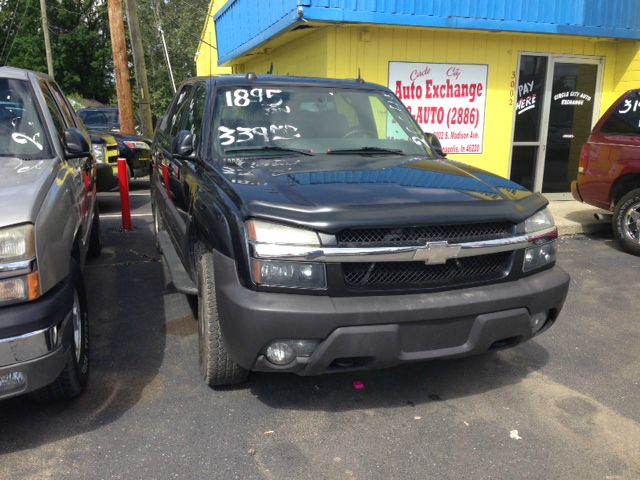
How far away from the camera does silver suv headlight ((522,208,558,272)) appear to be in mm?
3027

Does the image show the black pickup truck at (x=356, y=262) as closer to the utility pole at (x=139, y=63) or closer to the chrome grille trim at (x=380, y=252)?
the chrome grille trim at (x=380, y=252)

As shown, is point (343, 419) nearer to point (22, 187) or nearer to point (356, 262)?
point (356, 262)

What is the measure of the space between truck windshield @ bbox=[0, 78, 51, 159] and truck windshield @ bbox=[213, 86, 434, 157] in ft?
3.71

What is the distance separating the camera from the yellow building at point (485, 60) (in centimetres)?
788

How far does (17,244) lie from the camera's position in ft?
8.03

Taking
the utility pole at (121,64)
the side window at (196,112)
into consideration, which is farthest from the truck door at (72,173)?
the utility pole at (121,64)

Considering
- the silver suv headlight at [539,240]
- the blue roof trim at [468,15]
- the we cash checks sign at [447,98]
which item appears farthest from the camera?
the we cash checks sign at [447,98]

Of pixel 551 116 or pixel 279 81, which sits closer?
pixel 279 81

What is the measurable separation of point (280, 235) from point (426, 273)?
2.51 ft

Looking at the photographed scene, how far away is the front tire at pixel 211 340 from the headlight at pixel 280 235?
1.72 feet

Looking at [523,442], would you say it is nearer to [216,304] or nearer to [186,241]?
[216,304]

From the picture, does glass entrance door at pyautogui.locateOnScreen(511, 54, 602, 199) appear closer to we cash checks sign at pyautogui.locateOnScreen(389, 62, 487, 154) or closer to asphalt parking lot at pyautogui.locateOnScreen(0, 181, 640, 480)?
we cash checks sign at pyautogui.locateOnScreen(389, 62, 487, 154)

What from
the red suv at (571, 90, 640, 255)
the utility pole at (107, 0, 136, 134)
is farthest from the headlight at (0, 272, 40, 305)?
the utility pole at (107, 0, 136, 134)

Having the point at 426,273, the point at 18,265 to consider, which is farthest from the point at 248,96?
the point at 18,265
